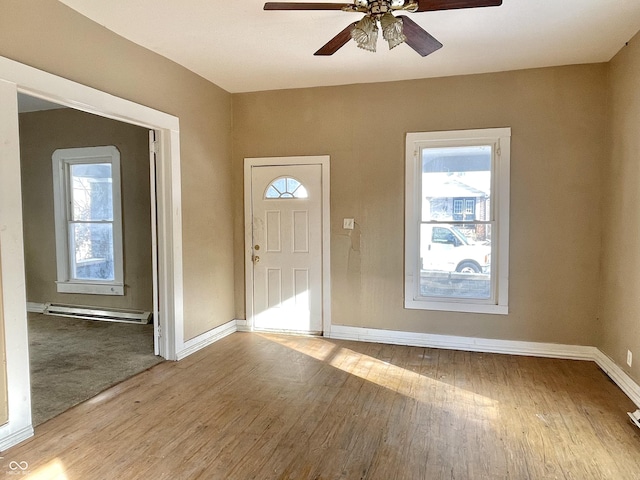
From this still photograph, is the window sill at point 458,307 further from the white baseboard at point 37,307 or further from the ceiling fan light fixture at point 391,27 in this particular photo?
→ the white baseboard at point 37,307

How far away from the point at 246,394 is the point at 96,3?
294cm

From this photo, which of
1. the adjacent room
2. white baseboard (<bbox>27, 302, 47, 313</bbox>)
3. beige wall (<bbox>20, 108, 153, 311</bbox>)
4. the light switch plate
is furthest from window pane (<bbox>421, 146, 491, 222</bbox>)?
white baseboard (<bbox>27, 302, 47, 313</bbox>)

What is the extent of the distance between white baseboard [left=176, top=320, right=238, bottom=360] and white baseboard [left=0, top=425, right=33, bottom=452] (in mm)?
1459

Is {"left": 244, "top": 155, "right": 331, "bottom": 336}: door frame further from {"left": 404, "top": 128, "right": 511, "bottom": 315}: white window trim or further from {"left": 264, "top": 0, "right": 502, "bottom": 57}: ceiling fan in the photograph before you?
{"left": 264, "top": 0, "right": 502, "bottom": 57}: ceiling fan

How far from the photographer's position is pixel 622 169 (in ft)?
11.2

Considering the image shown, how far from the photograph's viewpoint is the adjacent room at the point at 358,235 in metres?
2.44

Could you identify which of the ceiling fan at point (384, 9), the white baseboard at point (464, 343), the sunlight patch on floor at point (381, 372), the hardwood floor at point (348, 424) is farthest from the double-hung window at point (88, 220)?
the ceiling fan at point (384, 9)

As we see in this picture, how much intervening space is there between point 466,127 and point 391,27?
2.09 meters

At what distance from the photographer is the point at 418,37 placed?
8.53 ft

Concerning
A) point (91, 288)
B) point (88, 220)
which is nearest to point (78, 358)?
point (91, 288)

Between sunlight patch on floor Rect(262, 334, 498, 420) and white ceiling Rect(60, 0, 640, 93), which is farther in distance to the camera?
sunlight patch on floor Rect(262, 334, 498, 420)

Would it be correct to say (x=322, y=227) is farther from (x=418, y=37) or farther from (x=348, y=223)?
(x=418, y=37)

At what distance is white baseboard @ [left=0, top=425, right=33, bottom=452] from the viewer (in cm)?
239

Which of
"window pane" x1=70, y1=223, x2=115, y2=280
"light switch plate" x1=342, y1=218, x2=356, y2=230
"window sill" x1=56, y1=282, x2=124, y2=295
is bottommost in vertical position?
"window sill" x1=56, y1=282, x2=124, y2=295
